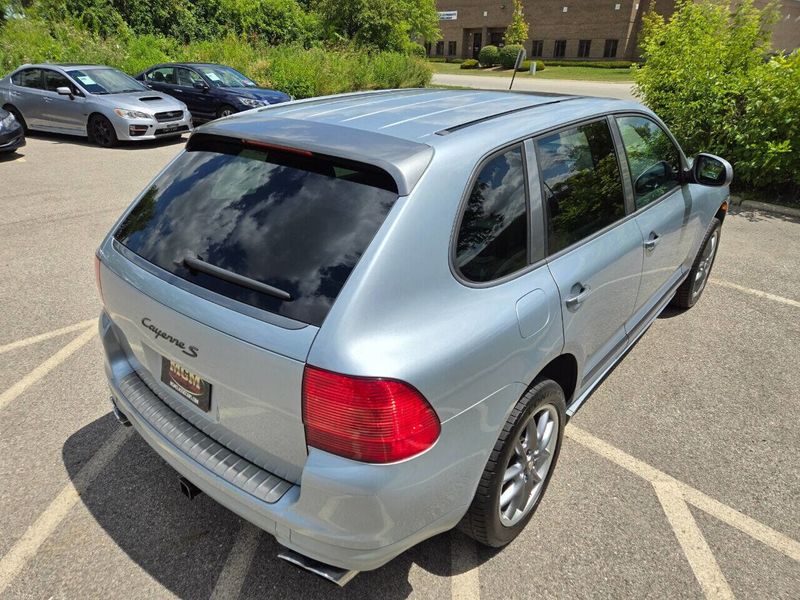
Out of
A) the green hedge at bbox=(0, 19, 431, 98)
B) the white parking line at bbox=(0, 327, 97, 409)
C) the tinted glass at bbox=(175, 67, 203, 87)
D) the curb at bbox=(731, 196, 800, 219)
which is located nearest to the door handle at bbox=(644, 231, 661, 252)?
the white parking line at bbox=(0, 327, 97, 409)

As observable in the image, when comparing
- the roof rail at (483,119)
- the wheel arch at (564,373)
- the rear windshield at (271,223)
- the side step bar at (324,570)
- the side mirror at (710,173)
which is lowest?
the side step bar at (324,570)

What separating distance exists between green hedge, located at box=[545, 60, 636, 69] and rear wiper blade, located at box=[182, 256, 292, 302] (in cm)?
4885

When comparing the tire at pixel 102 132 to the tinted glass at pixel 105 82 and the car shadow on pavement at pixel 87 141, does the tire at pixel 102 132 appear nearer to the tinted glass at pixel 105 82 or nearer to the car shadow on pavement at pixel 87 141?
the car shadow on pavement at pixel 87 141

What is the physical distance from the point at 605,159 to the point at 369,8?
95.5 ft

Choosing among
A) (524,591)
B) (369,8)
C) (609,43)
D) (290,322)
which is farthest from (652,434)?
(609,43)

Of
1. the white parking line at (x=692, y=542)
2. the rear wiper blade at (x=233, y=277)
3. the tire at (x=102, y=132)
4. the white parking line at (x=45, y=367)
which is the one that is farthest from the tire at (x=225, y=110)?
the white parking line at (x=692, y=542)

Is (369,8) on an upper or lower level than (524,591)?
upper

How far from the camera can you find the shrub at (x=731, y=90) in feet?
25.0

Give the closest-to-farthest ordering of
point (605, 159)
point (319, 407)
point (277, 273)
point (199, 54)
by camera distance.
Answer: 1. point (319, 407)
2. point (277, 273)
3. point (605, 159)
4. point (199, 54)

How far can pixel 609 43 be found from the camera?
50.6m

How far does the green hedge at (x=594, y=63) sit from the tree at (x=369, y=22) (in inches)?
911

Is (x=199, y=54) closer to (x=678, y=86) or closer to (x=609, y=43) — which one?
(x=678, y=86)

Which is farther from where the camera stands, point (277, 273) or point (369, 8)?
point (369, 8)

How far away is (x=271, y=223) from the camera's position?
196cm
